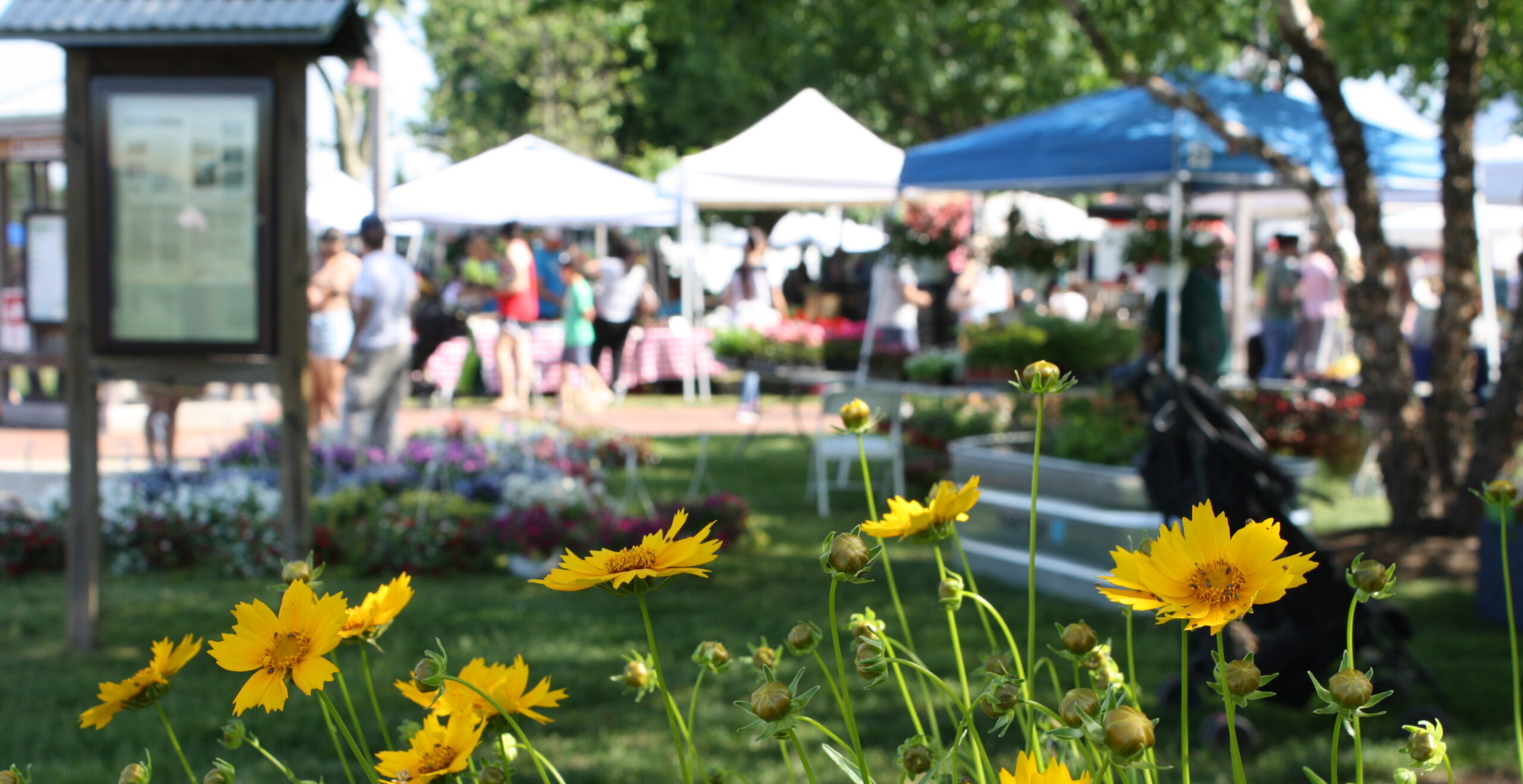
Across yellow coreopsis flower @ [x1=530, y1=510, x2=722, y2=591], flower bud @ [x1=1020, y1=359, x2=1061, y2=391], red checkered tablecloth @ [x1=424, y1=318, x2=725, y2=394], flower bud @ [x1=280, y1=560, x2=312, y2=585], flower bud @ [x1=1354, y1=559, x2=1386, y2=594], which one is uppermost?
flower bud @ [x1=1020, y1=359, x2=1061, y2=391]

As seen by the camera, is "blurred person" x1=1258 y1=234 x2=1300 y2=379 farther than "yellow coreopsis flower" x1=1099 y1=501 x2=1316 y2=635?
Yes

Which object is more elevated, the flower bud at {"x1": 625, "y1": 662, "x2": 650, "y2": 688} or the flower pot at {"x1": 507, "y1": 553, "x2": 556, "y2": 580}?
the flower bud at {"x1": 625, "y1": 662, "x2": 650, "y2": 688}

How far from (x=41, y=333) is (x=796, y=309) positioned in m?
11.0

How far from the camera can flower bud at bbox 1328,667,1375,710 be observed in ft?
2.97

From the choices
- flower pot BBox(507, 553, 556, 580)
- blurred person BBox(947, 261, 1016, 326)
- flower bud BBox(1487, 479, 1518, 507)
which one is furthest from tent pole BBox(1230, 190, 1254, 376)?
flower bud BBox(1487, 479, 1518, 507)

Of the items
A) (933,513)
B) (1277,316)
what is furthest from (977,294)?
(933,513)

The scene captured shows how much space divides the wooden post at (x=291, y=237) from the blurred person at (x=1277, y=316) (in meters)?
11.4

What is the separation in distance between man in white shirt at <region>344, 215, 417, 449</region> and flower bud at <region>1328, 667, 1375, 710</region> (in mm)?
8225

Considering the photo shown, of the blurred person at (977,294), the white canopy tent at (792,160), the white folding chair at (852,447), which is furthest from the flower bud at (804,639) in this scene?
the blurred person at (977,294)

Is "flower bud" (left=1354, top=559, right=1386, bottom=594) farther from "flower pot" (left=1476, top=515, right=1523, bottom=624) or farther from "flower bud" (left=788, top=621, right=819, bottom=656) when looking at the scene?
"flower pot" (left=1476, top=515, right=1523, bottom=624)

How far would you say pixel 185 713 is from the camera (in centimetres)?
414

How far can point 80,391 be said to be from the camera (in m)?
4.77

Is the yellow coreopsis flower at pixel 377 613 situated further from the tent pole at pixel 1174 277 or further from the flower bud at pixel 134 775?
the tent pole at pixel 1174 277

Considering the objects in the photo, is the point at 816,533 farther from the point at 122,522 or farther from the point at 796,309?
the point at 796,309
